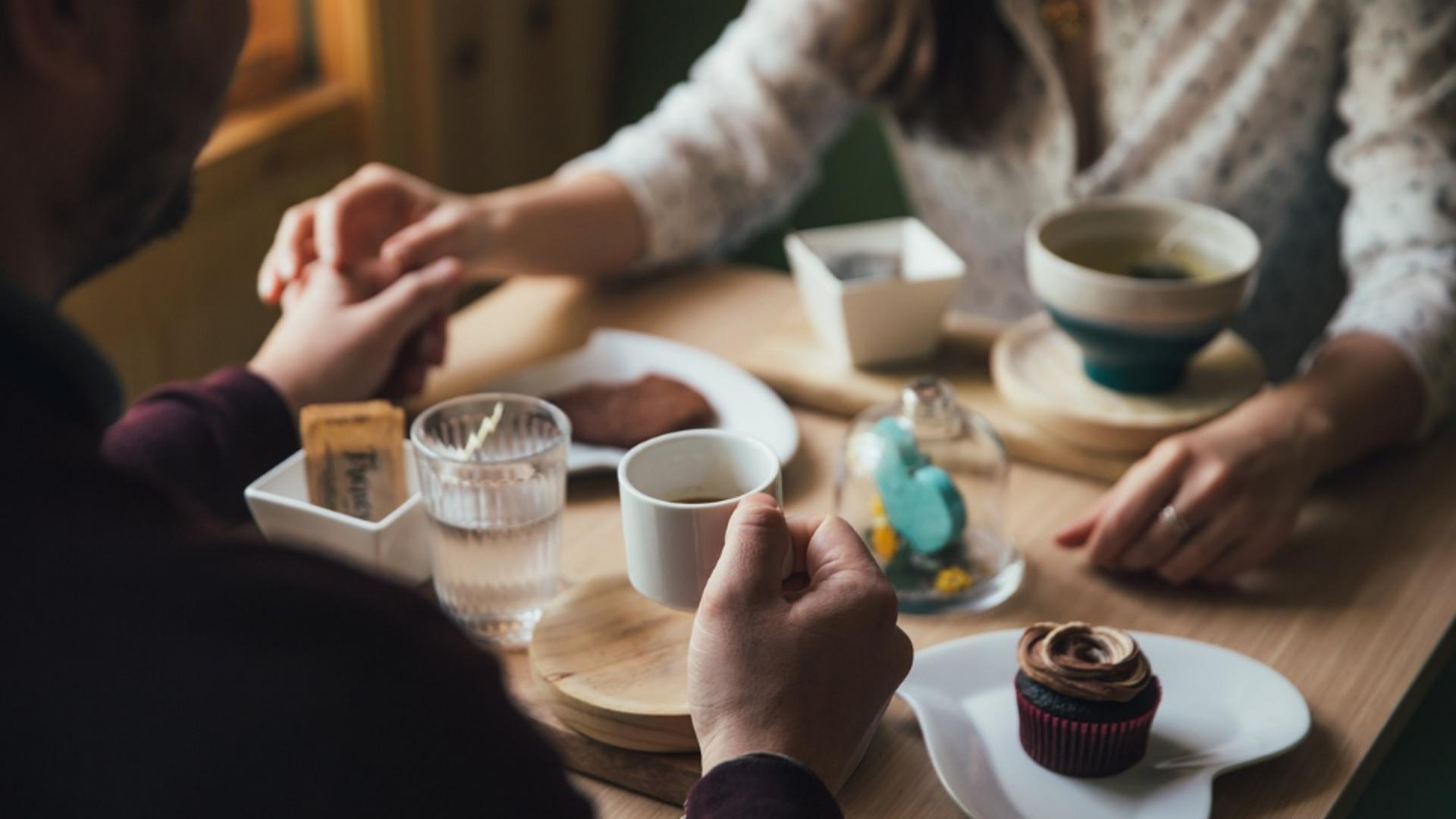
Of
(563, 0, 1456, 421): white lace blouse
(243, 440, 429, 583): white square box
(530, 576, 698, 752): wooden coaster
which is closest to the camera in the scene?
(530, 576, 698, 752): wooden coaster

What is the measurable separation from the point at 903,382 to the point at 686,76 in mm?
1486

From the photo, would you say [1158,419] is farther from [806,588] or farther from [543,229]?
[543,229]

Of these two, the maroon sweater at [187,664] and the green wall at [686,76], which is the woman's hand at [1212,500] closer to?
the maroon sweater at [187,664]

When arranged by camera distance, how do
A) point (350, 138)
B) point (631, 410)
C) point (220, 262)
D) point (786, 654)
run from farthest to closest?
point (350, 138) < point (220, 262) < point (631, 410) < point (786, 654)

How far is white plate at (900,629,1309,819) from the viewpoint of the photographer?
2.69 ft

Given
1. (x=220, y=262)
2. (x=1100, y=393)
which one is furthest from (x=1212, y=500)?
(x=220, y=262)

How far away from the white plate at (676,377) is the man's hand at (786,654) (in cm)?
39

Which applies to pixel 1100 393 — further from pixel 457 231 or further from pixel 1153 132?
pixel 457 231

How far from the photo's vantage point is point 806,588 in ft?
2.65

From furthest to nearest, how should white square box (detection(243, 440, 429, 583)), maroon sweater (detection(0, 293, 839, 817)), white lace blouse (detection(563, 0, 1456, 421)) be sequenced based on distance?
white lace blouse (detection(563, 0, 1456, 421)) → white square box (detection(243, 440, 429, 583)) → maroon sweater (detection(0, 293, 839, 817))

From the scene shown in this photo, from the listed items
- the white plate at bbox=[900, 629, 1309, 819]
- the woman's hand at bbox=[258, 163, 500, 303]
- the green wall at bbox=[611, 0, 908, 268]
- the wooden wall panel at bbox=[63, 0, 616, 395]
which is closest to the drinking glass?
the white plate at bbox=[900, 629, 1309, 819]

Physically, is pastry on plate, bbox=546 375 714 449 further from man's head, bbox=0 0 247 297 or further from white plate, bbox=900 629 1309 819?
man's head, bbox=0 0 247 297

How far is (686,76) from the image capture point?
2.64 metres

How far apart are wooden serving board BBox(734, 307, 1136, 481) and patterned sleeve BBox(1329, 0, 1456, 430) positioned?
0.27 meters
